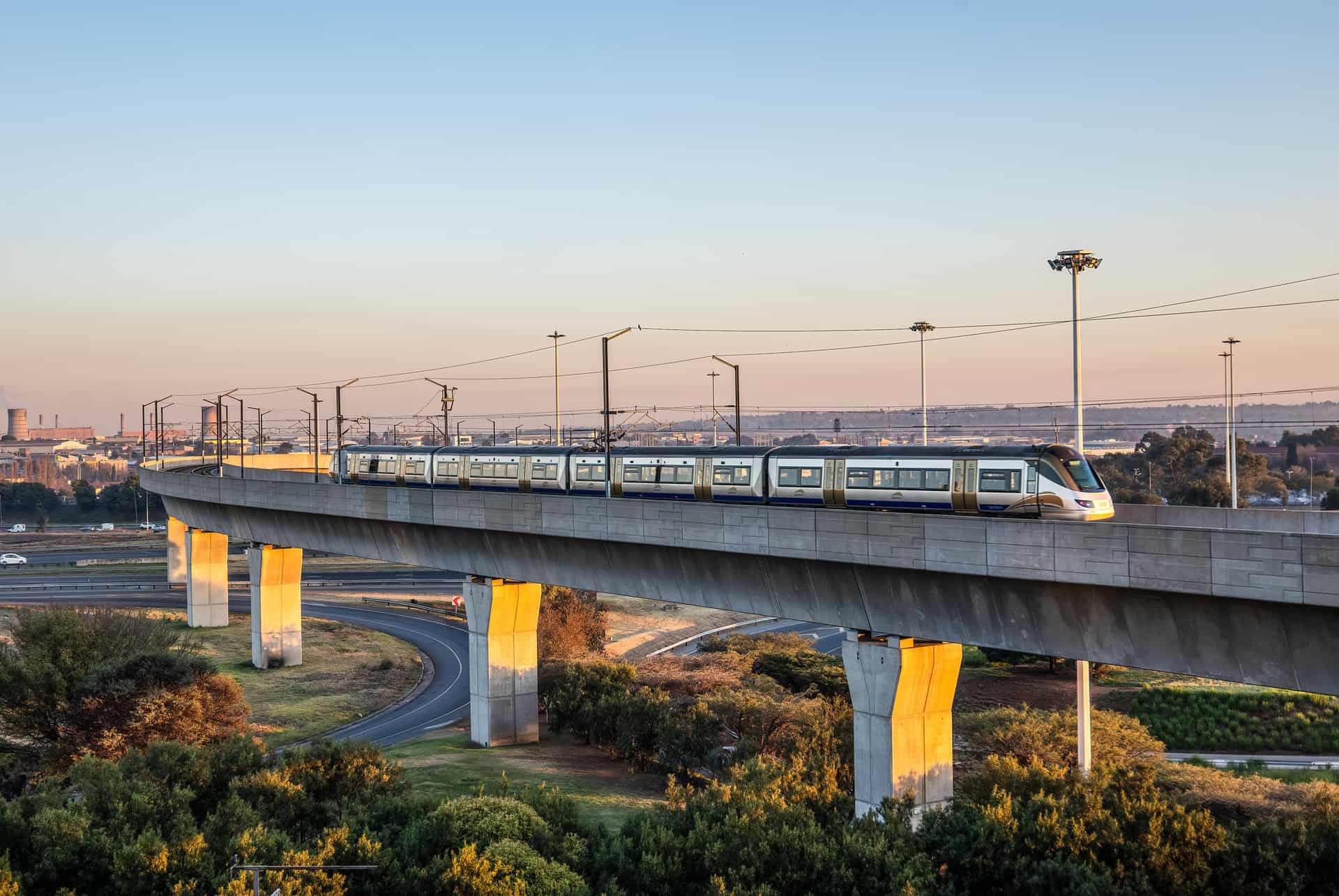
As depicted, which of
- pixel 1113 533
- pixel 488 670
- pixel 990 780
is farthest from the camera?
pixel 488 670

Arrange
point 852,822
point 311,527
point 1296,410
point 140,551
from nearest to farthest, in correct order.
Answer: point 852,822 → point 311,527 → point 140,551 → point 1296,410

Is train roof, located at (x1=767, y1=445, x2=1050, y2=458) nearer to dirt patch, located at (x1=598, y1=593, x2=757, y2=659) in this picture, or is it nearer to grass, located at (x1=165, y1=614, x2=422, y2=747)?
grass, located at (x1=165, y1=614, x2=422, y2=747)

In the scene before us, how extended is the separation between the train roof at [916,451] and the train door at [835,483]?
28cm

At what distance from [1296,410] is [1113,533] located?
17539 cm

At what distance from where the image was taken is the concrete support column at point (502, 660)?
47.4m

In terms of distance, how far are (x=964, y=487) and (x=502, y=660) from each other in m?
22.4

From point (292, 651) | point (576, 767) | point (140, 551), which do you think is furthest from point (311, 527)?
point (140, 551)

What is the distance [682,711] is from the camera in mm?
46656

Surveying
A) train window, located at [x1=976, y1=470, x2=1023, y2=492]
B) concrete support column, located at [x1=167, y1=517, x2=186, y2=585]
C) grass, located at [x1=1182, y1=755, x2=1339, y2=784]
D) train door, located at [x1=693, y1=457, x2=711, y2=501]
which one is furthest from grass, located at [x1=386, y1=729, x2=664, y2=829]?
concrete support column, located at [x1=167, y1=517, x2=186, y2=585]

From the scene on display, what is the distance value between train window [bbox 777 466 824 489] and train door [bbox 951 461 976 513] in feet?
16.9

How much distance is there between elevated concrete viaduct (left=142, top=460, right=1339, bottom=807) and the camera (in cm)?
2248

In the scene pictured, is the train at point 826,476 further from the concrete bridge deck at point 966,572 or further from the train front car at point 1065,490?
the concrete bridge deck at point 966,572

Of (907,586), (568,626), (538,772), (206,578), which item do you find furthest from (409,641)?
(907,586)

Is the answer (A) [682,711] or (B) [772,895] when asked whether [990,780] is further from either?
(A) [682,711]
